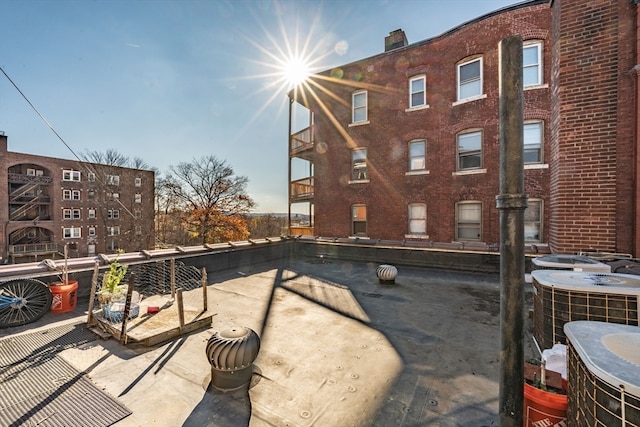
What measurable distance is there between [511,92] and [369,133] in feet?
51.4

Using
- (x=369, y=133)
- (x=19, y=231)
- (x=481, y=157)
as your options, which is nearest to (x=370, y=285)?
(x=481, y=157)

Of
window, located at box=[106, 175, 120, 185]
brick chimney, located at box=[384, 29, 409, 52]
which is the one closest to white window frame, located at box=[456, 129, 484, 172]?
brick chimney, located at box=[384, 29, 409, 52]

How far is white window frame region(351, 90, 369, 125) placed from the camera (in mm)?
17250

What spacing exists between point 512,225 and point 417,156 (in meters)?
14.5

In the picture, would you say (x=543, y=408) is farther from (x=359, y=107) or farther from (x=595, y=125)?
(x=359, y=107)

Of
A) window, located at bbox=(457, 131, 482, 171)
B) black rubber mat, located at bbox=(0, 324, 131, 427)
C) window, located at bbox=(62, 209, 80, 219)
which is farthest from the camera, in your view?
window, located at bbox=(62, 209, 80, 219)

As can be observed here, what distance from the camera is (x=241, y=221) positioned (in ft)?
122

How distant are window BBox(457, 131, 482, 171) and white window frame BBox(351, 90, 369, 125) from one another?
5.77m

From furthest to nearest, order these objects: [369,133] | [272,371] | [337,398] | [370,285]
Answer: [369,133]
[370,285]
[272,371]
[337,398]

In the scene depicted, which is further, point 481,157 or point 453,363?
point 481,157

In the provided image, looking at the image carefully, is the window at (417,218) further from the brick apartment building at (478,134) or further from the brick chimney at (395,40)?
the brick chimney at (395,40)

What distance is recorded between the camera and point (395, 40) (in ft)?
56.8

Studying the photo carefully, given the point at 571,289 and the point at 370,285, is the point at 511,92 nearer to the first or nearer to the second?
the point at 571,289

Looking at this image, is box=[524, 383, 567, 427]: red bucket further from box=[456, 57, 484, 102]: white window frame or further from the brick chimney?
the brick chimney
